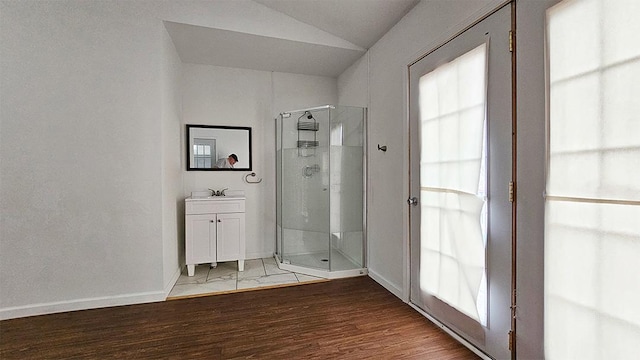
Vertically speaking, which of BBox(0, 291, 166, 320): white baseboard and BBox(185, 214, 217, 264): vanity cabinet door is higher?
BBox(185, 214, 217, 264): vanity cabinet door

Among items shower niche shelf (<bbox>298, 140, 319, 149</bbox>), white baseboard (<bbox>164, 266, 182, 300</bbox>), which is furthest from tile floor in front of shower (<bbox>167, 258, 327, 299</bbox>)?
shower niche shelf (<bbox>298, 140, 319, 149</bbox>)

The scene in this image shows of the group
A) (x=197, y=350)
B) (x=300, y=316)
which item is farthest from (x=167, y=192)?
(x=300, y=316)

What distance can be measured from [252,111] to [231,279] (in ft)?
7.23

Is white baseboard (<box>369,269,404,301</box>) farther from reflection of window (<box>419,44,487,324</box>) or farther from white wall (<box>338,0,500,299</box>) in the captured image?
reflection of window (<box>419,44,487,324</box>)

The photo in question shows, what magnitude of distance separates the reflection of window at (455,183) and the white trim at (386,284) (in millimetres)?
381

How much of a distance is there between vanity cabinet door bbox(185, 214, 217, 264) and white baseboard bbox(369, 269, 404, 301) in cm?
184

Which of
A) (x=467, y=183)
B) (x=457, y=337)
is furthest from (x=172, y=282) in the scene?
(x=467, y=183)

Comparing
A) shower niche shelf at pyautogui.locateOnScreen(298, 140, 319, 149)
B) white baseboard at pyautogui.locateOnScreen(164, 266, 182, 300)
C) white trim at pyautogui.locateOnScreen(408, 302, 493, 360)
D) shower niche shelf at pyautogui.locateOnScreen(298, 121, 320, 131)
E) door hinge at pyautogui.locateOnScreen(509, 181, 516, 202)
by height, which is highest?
shower niche shelf at pyautogui.locateOnScreen(298, 121, 320, 131)

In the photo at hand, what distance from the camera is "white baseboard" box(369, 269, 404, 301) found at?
102 inches

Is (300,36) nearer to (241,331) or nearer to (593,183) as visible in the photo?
(593,183)

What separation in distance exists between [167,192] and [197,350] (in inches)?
61.3

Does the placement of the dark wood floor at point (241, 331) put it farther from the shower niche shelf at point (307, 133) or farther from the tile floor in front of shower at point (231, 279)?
the shower niche shelf at point (307, 133)

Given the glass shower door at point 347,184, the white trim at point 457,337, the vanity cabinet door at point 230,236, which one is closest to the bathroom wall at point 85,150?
the vanity cabinet door at point 230,236

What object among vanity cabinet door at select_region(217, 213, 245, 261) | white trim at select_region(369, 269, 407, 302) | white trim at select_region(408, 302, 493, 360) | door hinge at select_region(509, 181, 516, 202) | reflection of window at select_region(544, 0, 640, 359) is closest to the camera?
reflection of window at select_region(544, 0, 640, 359)
